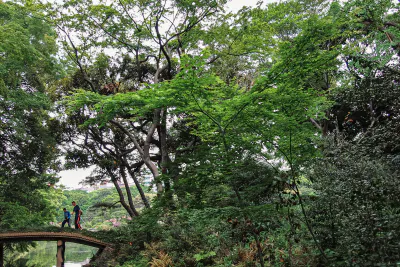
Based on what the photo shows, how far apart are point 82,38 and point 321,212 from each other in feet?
34.4

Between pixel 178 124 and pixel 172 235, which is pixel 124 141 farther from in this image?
pixel 172 235

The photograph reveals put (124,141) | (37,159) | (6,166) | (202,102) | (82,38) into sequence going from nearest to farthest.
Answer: (202,102) < (82,38) < (6,166) < (37,159) < (124,141)

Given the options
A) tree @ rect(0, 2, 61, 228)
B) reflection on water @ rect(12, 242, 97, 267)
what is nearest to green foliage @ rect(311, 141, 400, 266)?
tree @ rect(0, 2, 61, 228)

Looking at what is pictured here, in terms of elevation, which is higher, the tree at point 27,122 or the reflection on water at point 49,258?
the tree at point 27,122

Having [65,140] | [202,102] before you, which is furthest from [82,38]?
[202,102]

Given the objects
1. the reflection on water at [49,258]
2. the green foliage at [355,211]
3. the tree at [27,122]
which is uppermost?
the tree at [27,122]

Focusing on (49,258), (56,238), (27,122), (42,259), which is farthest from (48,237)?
(49,258)

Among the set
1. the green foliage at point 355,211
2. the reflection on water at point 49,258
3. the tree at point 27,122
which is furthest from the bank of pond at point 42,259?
the green foliage at point 355,211

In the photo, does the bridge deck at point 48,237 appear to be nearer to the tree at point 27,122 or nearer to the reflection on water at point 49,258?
the tree at point 27,122

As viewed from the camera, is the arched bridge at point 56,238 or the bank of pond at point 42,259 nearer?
the arched bridge at point 56,238

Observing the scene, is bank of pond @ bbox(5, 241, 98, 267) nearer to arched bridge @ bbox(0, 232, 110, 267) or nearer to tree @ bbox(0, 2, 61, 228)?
arched bridge @ bbox(0, 232, 110, 267)

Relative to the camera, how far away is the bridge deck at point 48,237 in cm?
971

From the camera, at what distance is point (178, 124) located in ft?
40.6

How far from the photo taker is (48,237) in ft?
33.7
